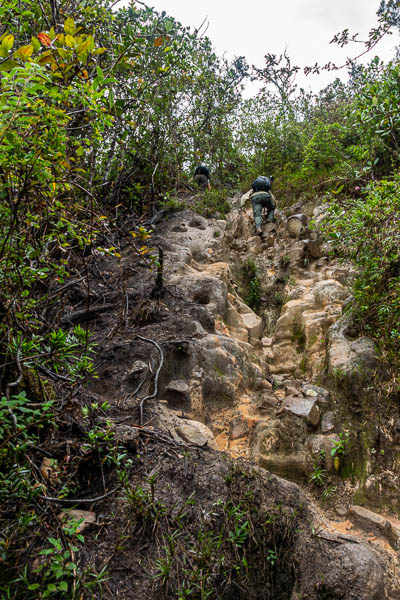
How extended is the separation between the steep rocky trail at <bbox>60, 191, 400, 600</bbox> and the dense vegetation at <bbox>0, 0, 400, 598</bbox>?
0.47 metres

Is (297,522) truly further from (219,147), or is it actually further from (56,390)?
(219,147)

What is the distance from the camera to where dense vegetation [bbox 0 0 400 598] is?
206 cm

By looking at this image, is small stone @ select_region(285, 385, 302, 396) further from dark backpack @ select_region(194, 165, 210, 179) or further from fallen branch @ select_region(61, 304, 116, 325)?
dark backpack @ select_region(194, 165, 210, 179)

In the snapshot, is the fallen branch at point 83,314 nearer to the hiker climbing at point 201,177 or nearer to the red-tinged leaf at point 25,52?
the red-tinged leaf at point 25,52

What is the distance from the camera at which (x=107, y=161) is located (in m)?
7.93

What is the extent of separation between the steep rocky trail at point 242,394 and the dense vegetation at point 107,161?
1.54ft

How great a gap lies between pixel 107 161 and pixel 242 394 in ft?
19.9

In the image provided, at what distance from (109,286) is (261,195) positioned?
5.21 metres

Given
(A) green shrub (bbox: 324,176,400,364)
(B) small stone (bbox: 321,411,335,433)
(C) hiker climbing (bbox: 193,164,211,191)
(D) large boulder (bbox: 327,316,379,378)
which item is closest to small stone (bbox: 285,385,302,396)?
(B) small stone (bbox: 321,411,335,433)

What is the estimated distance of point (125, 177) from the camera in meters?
8.92

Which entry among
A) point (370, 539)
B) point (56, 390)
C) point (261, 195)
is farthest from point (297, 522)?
point (261, 195)

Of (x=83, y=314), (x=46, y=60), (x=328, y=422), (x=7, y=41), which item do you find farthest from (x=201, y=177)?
(x=7, y=41)

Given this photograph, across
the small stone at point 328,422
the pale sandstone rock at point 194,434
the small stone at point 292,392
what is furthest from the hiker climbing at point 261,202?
the pale sandstone rock at point 194,434

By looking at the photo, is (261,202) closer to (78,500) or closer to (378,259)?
(378,259)
